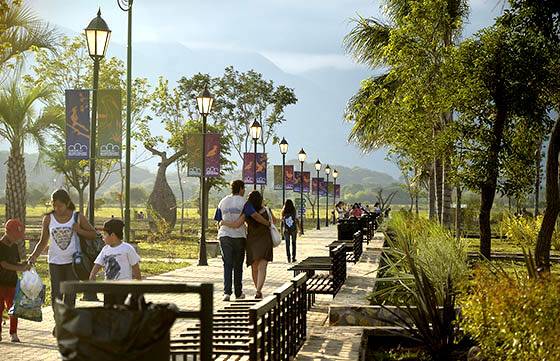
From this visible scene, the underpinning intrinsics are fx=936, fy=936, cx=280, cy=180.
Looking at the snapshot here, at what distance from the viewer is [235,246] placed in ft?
44.1

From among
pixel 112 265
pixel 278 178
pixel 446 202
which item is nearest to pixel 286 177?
pixel 278 178

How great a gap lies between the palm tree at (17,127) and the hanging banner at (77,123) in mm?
10263

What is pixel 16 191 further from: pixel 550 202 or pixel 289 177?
pixel 289 177

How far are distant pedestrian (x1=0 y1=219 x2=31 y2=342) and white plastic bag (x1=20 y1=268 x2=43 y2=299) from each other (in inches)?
3.1

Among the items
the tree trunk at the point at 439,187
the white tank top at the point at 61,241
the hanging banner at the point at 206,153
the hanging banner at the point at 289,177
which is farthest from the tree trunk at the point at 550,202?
the hanging banner at the point at 289,177

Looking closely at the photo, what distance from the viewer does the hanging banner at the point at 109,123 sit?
18.7 m

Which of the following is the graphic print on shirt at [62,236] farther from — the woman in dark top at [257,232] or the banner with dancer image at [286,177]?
the banner with dancer image at [286,177]

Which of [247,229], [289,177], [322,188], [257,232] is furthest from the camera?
[322,188]

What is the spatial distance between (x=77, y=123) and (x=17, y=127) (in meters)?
12.1

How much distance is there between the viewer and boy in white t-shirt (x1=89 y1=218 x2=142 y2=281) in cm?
868

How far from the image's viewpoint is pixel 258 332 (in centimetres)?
719

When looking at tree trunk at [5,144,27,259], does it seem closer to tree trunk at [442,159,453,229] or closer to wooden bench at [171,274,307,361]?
tree trunk at [442,159,453,229]

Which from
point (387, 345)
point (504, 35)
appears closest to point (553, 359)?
point (387, 345)

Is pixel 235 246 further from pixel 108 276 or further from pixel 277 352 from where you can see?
pixel 277 352
